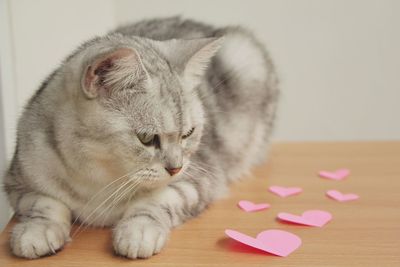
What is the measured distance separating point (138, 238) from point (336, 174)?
2.23 feet

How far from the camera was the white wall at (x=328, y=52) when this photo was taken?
1930mm

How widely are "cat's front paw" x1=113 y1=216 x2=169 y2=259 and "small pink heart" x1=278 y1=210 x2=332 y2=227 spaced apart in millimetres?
280

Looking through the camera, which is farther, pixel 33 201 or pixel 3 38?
pixel 3 38

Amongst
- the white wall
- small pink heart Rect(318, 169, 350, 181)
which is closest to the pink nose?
small pink heart Rect(318, 169, 350, 181)

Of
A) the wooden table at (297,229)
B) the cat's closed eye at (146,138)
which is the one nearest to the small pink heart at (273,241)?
the wooden table at (297,229)

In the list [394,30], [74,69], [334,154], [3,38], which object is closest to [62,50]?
[3,38]

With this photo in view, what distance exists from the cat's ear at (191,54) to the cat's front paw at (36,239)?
0.41m

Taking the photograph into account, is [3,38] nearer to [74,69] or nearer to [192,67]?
[74,69]

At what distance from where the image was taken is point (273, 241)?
99 centimetres

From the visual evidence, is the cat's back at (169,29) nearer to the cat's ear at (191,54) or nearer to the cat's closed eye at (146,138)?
the cat's ear at (191,54)

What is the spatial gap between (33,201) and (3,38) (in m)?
0.45

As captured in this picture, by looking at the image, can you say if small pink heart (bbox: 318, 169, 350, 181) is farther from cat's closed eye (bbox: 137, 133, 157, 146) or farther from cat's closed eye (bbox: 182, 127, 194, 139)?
cat's closed eye (bbox: 137, 133, 157, 146)

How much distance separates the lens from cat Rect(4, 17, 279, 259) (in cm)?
94

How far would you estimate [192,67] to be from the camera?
111 cm
